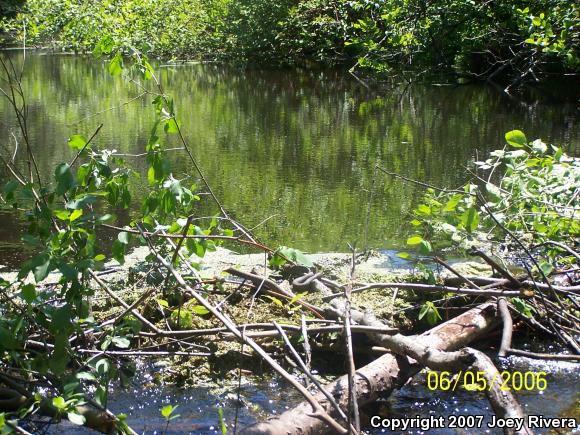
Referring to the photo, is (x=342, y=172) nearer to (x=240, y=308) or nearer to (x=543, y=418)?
(x=240, y=308)

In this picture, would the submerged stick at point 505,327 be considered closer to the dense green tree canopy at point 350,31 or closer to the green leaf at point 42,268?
the green leaf at point 42,268

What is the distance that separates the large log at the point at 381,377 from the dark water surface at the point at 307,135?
1765 mm

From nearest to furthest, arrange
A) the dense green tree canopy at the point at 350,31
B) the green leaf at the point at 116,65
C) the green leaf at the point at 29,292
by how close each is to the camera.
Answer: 1. the green leaf at the point at 29,292
2. the green leaf at the point at 116,65
3. the dense green tree canopy at the point at 350,31

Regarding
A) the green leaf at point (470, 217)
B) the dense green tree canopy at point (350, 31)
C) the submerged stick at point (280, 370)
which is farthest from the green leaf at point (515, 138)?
the dense green tree canopy at point (350, 31)

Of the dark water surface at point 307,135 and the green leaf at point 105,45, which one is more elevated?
the green leaf at point 105,45

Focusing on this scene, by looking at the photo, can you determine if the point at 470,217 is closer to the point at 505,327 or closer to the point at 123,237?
the point at 505,327

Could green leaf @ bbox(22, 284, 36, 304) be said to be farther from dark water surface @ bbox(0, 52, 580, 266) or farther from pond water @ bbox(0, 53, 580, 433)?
dark water surface @ bbox(0, 52, 580, 266)

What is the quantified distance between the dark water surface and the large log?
1765 mm

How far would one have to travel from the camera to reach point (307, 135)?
32.0ft

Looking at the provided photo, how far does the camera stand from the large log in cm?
275

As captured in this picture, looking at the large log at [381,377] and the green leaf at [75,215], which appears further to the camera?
the large log at [381,377]

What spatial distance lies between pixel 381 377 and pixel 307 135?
677cm

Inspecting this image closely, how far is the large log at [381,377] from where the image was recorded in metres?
2.75

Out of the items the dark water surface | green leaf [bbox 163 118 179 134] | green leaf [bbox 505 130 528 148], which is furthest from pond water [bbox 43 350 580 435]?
the dark water surface
